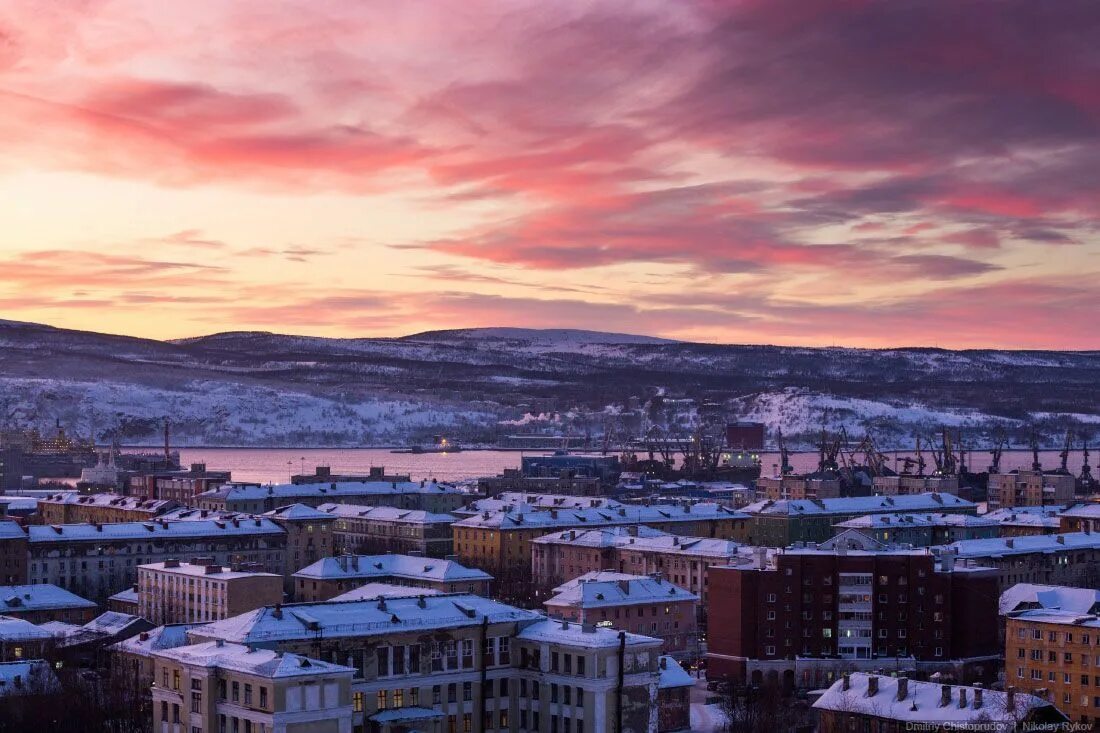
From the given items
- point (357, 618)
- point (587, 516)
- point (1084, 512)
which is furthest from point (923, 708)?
point (1084, 512)

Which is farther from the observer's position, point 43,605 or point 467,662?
point 43,605

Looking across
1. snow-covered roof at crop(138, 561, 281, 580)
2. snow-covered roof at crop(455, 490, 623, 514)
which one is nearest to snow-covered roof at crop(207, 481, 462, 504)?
snow-covered roof at crop(455, 490, 623, 514)

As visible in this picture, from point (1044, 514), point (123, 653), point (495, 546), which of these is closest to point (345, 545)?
point (495, 546)

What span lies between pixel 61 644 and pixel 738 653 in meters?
13.8

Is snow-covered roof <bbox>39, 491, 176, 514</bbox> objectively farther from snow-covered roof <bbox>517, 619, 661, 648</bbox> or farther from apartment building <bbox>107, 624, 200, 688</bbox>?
snow-covered roof <bbox>517, 619, 661, 648</bbox>

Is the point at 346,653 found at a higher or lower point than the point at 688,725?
higher

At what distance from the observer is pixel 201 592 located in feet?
136

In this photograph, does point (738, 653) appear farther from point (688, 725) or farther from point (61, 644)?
point (61, 644)

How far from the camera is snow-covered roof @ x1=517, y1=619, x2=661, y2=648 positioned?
26.7 meters

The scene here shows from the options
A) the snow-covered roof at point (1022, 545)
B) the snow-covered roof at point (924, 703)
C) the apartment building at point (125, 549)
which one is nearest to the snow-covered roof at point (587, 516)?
the apartment building at point (125, 549)

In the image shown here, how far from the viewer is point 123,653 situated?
3272cm

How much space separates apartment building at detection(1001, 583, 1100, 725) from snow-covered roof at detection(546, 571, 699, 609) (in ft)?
28.6

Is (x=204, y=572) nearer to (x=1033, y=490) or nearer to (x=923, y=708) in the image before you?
(x=923, y=708)

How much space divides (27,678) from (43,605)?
11.6 meters
